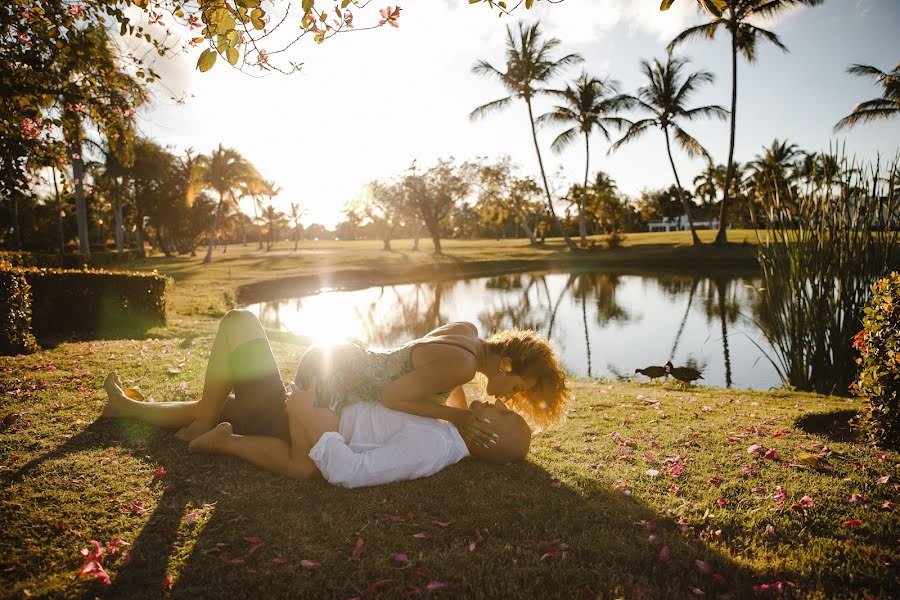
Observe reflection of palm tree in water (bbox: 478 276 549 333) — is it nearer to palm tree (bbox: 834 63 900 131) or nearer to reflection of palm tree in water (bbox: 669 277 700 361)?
reflection of palm tree in water (bbox: 669 277 700 361)

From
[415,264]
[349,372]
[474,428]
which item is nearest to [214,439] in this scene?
[349,372]

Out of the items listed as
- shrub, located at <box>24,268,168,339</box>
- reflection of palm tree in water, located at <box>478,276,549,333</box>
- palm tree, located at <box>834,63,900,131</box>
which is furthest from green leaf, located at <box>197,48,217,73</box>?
palm tree, located at <box>834,63,900,131</box>

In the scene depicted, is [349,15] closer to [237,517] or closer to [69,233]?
[237,517]

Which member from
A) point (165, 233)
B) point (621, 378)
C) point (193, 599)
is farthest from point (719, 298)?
point (165, 233)

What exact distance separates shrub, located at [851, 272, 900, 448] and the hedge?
449 inches

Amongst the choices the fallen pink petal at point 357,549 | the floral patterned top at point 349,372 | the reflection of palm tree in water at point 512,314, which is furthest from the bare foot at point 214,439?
the reflection of palm tree in water at point 512,314

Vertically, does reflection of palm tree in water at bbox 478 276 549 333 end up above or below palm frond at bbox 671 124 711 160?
below

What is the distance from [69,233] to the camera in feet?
169

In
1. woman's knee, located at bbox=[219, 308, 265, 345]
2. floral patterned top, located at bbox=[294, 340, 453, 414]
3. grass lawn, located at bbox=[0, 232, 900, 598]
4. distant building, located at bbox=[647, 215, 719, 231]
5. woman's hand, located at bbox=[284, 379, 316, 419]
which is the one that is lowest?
grass lawn, located at bbox=[0, 232, 900, 598]

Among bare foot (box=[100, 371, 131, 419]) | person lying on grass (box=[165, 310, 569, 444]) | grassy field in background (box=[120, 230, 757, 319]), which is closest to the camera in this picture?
person lying on grass (box=[165, 310, 569, 444])

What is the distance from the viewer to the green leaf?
2756mm

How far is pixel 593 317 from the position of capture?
16250mm

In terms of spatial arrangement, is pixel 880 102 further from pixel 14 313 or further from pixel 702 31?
pixel 14 313

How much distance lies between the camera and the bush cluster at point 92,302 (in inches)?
356
